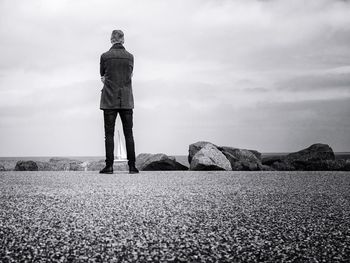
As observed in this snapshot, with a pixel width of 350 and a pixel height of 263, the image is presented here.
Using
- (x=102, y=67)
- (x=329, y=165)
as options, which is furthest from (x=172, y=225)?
(x=329, y=165)

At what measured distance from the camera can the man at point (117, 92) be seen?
6934mm

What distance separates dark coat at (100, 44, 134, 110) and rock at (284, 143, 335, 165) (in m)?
4.51

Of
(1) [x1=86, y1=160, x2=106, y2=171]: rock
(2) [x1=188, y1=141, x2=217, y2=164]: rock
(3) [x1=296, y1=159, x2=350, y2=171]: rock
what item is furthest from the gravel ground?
(2) [x1=188, y1=141, x2=217, y2=164]: rock

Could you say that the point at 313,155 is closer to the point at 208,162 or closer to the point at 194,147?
the point at 194,147

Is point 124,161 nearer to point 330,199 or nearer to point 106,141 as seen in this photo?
point 106,141

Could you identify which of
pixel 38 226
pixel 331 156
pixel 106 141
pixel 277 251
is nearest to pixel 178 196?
pixel 38 226

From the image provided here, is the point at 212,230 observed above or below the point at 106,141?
below

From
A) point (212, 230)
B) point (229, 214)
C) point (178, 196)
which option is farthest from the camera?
point (178, 196)

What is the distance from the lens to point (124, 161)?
28.3 feet

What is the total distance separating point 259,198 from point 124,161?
5.20 m

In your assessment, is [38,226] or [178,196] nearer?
[38,226]

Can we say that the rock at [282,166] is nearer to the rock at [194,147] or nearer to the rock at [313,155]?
the rock at [313,155]

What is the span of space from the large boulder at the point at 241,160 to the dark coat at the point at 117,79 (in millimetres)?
3453

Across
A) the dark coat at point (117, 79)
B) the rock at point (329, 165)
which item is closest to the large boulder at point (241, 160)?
the rock at point (329, 165)
